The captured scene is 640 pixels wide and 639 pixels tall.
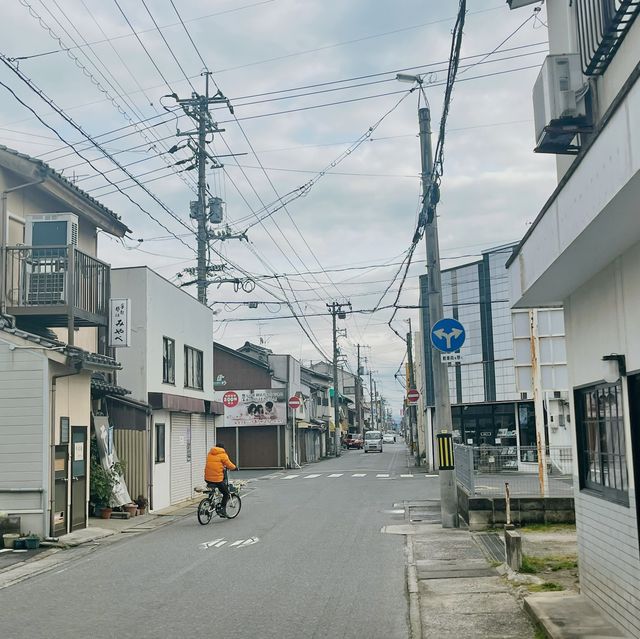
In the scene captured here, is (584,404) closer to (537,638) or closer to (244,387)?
(537,638)

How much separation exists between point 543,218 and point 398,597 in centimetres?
503

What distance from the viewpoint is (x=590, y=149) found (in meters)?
5.84

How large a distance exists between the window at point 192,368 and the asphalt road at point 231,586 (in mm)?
8343

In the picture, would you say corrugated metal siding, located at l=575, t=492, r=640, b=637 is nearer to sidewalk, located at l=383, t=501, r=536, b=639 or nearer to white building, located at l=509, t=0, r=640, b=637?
white building, located at l=509, t=0, r=640, b=637

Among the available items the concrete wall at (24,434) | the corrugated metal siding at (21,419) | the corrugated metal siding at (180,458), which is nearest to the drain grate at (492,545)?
the concrete wall at (24,434)

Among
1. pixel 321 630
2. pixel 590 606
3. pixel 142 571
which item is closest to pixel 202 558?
pixel 142 571

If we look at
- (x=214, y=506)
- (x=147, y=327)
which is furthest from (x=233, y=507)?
(x=147, y=327)

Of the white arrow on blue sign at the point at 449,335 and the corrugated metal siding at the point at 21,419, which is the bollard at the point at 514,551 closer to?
the white arrow on blue sign at the point at 449,335

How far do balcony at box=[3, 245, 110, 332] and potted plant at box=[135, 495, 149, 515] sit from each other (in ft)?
17.2

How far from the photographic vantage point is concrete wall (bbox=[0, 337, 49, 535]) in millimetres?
14773

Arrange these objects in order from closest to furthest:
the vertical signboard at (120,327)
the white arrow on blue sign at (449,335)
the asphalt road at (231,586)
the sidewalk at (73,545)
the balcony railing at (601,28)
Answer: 1. the balcony railing at (601,28)
2. the asphalt road at (231,586)
3. the sidewalk at (73,545)
4. the white arrow on blue sign at (449,335)
5. the vertical signboard at (120,327)

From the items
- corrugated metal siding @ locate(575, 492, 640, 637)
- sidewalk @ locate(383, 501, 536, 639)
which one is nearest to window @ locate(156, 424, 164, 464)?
sidewalk @ locate(383, 501, 536, 639)

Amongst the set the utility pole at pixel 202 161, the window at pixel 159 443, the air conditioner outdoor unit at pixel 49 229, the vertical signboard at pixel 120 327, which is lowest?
the window at pixel 159 443

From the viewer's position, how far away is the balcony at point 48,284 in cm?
1644
